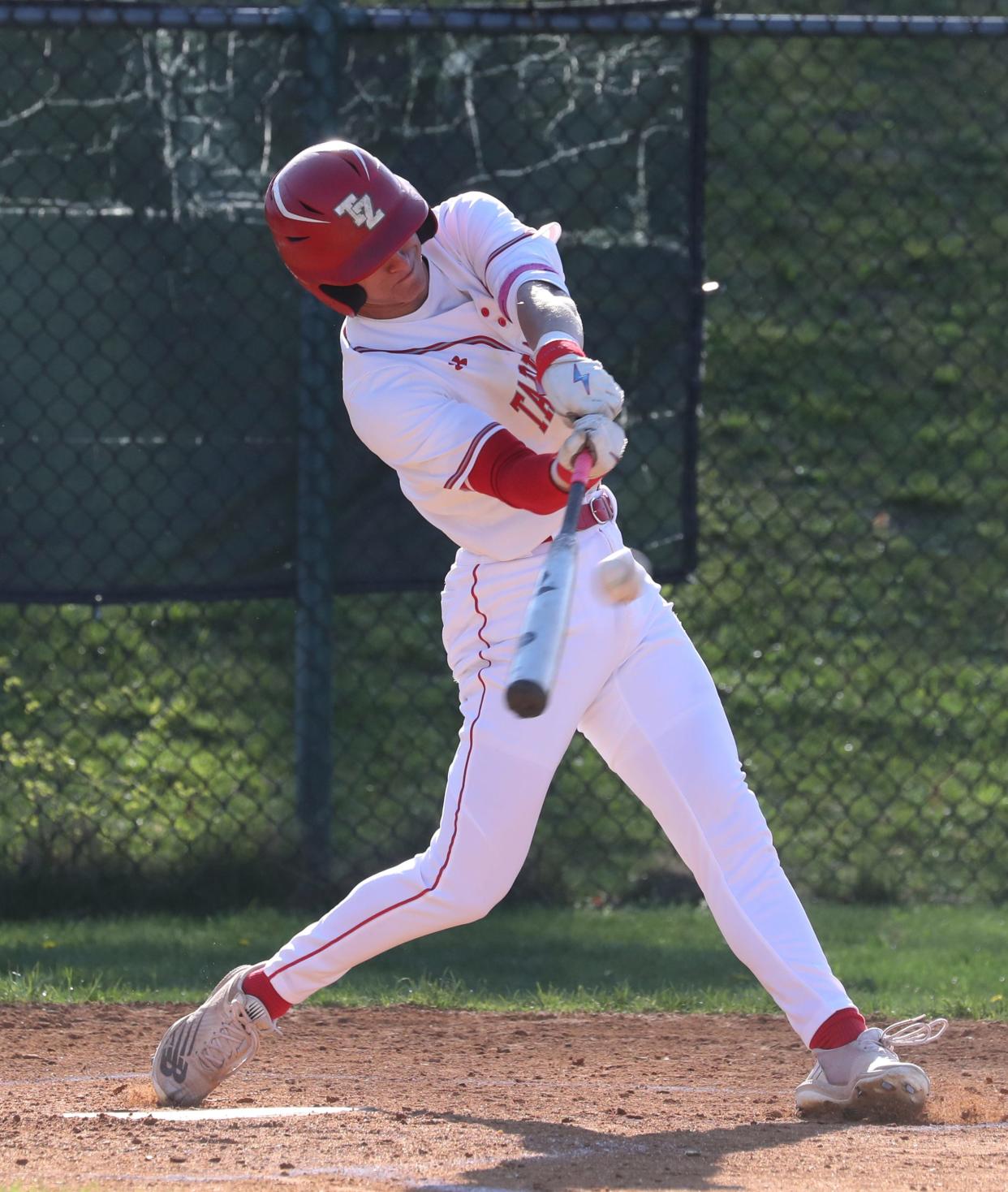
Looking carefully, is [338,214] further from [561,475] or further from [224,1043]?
[224,1043]

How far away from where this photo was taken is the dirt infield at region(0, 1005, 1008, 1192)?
112 inches

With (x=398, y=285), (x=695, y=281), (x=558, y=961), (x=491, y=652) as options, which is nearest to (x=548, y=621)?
(x=491, y=652)

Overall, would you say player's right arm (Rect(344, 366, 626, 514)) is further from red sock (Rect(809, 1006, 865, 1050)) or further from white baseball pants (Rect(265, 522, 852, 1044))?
red sock (Rect(809, 1006, 865, 1050))

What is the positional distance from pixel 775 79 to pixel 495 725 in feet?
20.0

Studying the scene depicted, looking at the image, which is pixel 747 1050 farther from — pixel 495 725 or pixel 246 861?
pixel 246 861

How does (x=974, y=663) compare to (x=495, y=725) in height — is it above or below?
below

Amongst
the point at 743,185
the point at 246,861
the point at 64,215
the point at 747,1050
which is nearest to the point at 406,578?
the point at 246,861

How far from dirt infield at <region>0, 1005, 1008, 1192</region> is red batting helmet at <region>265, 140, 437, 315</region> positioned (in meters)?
1.58

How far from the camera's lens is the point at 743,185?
831 cm

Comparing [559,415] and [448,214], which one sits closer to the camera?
[559,415]

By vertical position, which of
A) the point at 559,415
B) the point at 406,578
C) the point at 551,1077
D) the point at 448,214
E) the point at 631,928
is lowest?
the point at 631,928

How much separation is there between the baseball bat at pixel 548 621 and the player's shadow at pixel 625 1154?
0.74m

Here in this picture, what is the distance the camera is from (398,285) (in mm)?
3324

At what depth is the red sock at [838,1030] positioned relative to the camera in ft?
10.6
